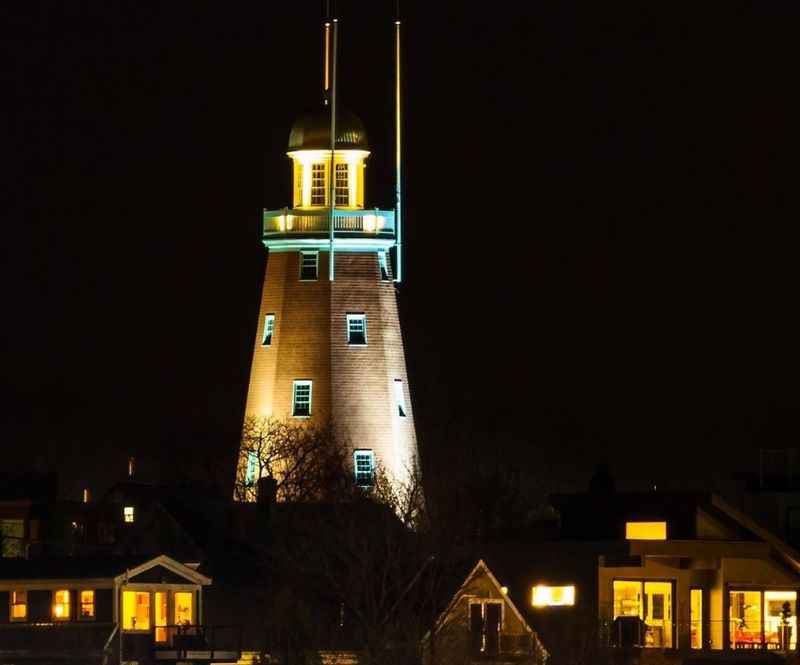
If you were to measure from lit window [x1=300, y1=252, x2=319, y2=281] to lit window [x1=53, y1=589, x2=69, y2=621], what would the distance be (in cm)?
2820

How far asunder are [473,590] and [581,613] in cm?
497

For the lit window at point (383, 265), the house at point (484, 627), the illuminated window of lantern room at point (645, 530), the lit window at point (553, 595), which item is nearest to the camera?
the house at point (484, 627)

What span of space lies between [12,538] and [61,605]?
2416 centimetres

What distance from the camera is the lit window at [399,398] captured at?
125 meters

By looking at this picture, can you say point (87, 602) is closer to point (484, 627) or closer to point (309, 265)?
point (484, 627)

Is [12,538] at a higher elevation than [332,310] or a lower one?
lower

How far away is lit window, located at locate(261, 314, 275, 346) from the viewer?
126125 mm

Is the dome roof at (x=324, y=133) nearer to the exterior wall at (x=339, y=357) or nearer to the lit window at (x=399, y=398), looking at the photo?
the exterior wall at (x=339, y=357)

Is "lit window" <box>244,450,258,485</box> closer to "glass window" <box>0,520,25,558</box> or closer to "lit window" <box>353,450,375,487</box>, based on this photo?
"lit window" <box>353,450,375,487</box>

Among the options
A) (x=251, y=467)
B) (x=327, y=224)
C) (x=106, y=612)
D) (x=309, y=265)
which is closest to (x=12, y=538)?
(x=251, y=467)

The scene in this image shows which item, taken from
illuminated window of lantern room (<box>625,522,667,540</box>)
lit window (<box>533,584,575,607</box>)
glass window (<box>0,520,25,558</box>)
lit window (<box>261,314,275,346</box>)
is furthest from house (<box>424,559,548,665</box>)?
lit window (<box>261,314,275,346</box>)

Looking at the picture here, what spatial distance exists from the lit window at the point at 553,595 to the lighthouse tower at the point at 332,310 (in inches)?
853

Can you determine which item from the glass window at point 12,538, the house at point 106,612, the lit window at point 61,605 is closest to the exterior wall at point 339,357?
the glass window at point 12,538

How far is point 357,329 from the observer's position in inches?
4948
